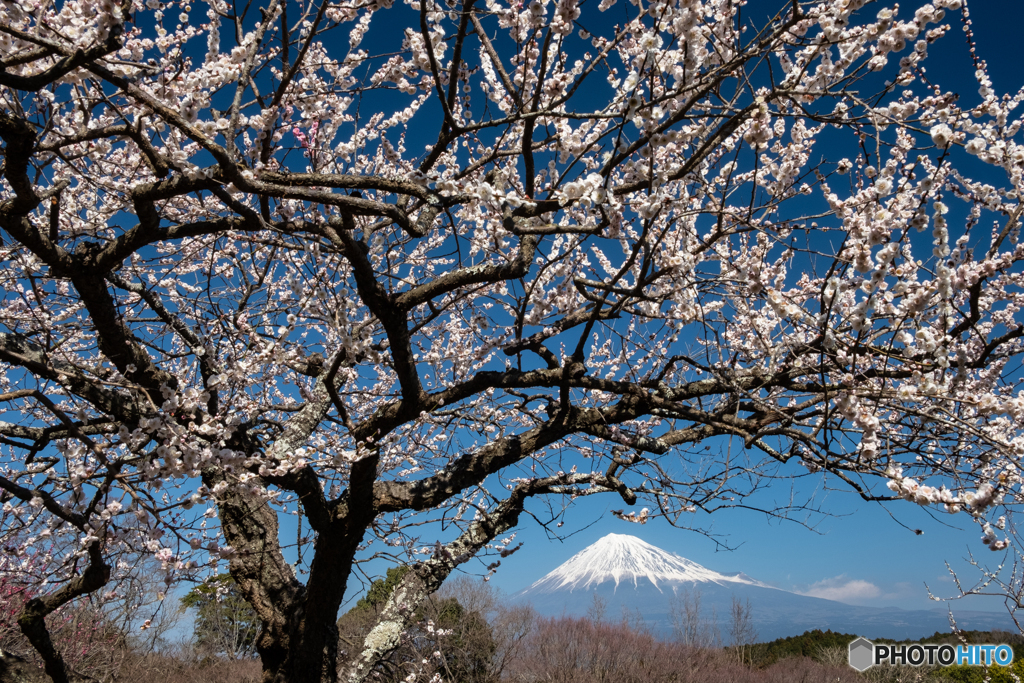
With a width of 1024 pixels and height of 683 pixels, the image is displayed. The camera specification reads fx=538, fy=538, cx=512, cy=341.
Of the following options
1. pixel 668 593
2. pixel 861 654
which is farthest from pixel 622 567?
pixel 861 654

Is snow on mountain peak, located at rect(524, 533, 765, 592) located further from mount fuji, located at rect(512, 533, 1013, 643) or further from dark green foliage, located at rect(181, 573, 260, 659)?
dark green foliage, located at rect(181, 573, 260, 659)

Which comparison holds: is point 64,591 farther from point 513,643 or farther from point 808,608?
point 808,608

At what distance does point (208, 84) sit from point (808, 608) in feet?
503

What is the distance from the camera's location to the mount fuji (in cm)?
9400

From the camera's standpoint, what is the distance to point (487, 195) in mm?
2145

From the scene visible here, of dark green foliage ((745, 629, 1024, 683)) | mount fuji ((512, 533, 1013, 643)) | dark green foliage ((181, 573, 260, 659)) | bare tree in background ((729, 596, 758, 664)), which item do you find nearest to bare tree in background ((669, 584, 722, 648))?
bare tree in background ((729, 596, 758, 664))

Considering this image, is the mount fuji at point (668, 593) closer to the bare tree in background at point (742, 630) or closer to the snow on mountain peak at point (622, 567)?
the snow on mountain peak at point (622, 567)

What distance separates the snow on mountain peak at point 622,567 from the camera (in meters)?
93.3

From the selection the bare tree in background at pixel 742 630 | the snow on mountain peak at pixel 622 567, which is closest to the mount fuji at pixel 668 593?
the snow on mountain peak at pixel 622 567

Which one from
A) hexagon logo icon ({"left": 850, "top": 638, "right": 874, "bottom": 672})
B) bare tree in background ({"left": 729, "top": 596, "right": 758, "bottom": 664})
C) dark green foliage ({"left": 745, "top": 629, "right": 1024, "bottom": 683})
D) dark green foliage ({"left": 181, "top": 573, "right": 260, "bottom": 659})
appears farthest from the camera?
bare tree in background ({"left": 729, "top": 596, "right": 758, "bottom": 664})

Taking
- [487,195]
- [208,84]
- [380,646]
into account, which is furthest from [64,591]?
[487,195]

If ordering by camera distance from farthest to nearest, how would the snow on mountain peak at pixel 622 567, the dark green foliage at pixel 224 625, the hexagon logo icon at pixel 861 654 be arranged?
the snow on mountain peak at pixel 622 567, the dark green foliage at pixel 224 625, the hexagon logo icon at pixel 861 654

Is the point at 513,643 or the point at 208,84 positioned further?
the point at 513,643

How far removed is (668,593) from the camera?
10581 centimetres
